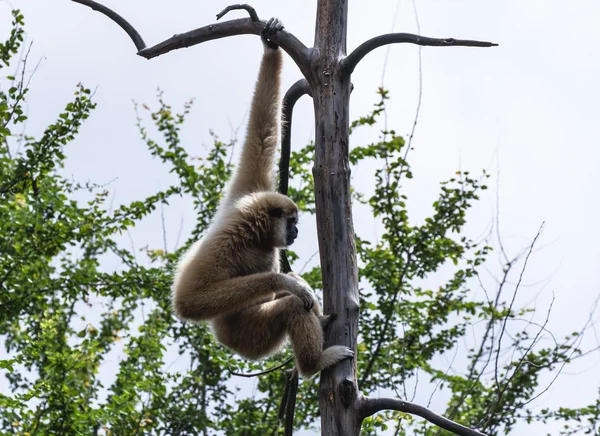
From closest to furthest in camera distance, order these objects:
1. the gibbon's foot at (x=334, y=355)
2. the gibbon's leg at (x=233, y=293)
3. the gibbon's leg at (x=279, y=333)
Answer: the gibbon's foot at (x=334, y=355)
the gibbon's leg at (x=279, y=333)
the gibbon's leg at (x=233, y=293)

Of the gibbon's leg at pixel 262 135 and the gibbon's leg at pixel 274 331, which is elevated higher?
the gibbon's leg at pixel 262 135

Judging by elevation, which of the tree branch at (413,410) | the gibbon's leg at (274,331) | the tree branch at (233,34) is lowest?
the tree branch at (413,410)

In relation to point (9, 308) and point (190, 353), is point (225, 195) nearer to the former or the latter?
point (9, 308)

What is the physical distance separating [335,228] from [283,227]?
137 cm

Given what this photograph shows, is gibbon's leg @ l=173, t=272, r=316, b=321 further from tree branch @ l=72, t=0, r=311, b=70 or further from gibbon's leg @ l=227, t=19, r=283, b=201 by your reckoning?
tree branch @ l=72, t=0, r=311, b=70

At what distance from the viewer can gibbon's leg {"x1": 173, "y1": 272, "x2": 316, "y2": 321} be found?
223 inches

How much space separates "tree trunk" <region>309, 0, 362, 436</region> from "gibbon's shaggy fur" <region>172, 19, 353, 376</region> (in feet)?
0.43

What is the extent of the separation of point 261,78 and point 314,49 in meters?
1.09

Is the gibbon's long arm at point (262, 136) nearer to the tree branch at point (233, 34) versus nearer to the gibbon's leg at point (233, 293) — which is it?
the tree branch at point (233, 34)

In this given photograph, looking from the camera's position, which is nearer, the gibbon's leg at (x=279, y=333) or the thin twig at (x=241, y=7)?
the gibbon's leg at (x=279, y=333)

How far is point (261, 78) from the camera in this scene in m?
6.66

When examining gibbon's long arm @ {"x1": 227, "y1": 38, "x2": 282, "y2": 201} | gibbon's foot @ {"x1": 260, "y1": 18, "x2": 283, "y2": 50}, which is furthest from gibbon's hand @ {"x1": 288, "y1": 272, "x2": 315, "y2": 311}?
gibbon's foot @ {"x1": 260, "y1": 18, "x2": 283, "y2": 50}

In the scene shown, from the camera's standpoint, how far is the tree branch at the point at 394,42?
5.34 metres

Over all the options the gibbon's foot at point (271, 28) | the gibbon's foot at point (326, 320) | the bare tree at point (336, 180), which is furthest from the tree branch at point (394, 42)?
the gibbon's foot at point (326, 320)
